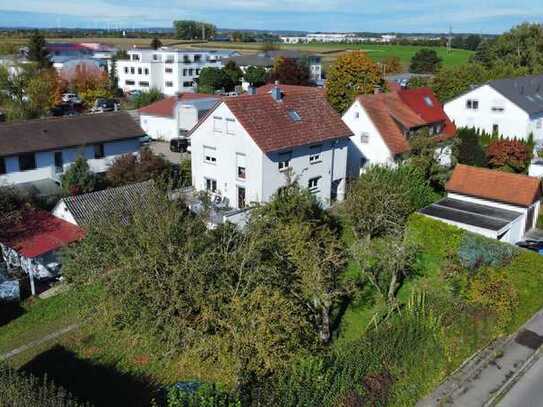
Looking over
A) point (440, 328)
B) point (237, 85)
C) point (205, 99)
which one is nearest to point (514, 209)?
point (440, 328)

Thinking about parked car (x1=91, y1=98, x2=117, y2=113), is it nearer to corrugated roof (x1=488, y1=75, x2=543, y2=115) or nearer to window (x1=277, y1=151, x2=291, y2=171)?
window (x1=277, y1=151, x2=291, y2=171)

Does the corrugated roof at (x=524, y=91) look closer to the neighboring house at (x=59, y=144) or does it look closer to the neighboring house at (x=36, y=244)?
the neighboring house at (x=59, y=144)

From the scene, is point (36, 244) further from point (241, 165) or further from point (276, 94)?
point (276, 94)

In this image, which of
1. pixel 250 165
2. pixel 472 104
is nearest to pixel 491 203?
pixel 250 165

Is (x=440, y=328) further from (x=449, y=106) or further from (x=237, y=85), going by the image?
(x=237, y=85)

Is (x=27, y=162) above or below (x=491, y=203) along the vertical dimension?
above

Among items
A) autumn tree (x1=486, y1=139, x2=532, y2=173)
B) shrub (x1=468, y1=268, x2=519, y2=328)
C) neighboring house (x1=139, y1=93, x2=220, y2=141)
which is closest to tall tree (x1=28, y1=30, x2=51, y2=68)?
neighboring house (x1=139, y1=93, x2=220, y2=141)

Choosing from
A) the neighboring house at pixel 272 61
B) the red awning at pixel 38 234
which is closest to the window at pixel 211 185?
the red awning at pixel 38 234
